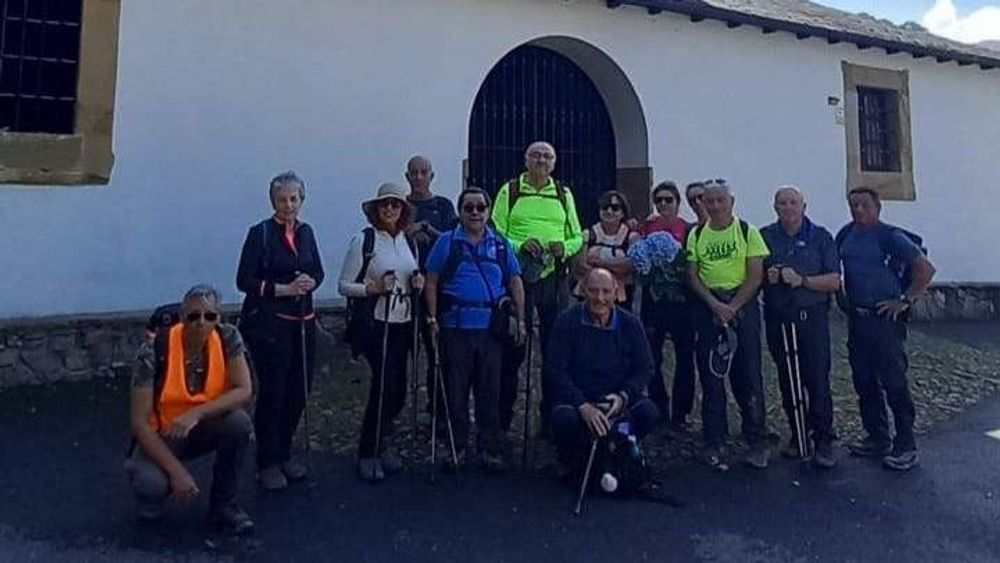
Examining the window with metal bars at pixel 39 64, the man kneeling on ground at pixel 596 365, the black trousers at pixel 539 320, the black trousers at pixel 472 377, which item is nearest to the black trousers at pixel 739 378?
the man kneeling on ground at pixel 596 365

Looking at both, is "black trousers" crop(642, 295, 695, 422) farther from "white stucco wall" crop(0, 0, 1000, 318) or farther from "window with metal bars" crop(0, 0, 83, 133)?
"window with metal bars" crop(0, 0, 83, 133)

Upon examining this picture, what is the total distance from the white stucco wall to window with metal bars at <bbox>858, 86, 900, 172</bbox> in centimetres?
121

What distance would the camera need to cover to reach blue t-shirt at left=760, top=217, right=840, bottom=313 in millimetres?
4957

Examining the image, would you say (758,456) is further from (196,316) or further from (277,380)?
(196,316)

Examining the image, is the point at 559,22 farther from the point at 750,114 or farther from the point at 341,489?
the point at 341,489

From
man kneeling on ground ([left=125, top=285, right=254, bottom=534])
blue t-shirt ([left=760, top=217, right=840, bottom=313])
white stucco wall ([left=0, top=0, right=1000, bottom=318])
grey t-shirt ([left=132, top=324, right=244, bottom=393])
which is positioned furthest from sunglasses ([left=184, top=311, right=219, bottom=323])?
blue t-shirt ([left=760, top=217, right=840, bottom=313])

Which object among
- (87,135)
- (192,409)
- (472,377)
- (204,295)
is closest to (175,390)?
(192,409)

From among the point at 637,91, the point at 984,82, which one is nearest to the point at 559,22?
the point at 637,91

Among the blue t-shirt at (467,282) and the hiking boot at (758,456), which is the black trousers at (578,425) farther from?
the hiking boot at (758,456)

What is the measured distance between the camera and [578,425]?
171 inches

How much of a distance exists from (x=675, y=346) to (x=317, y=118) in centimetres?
406

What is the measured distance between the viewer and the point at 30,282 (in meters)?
6.21

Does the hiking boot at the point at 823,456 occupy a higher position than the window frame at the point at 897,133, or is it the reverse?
the window frame at the point at 897,133

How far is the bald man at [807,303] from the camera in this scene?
495 cm
